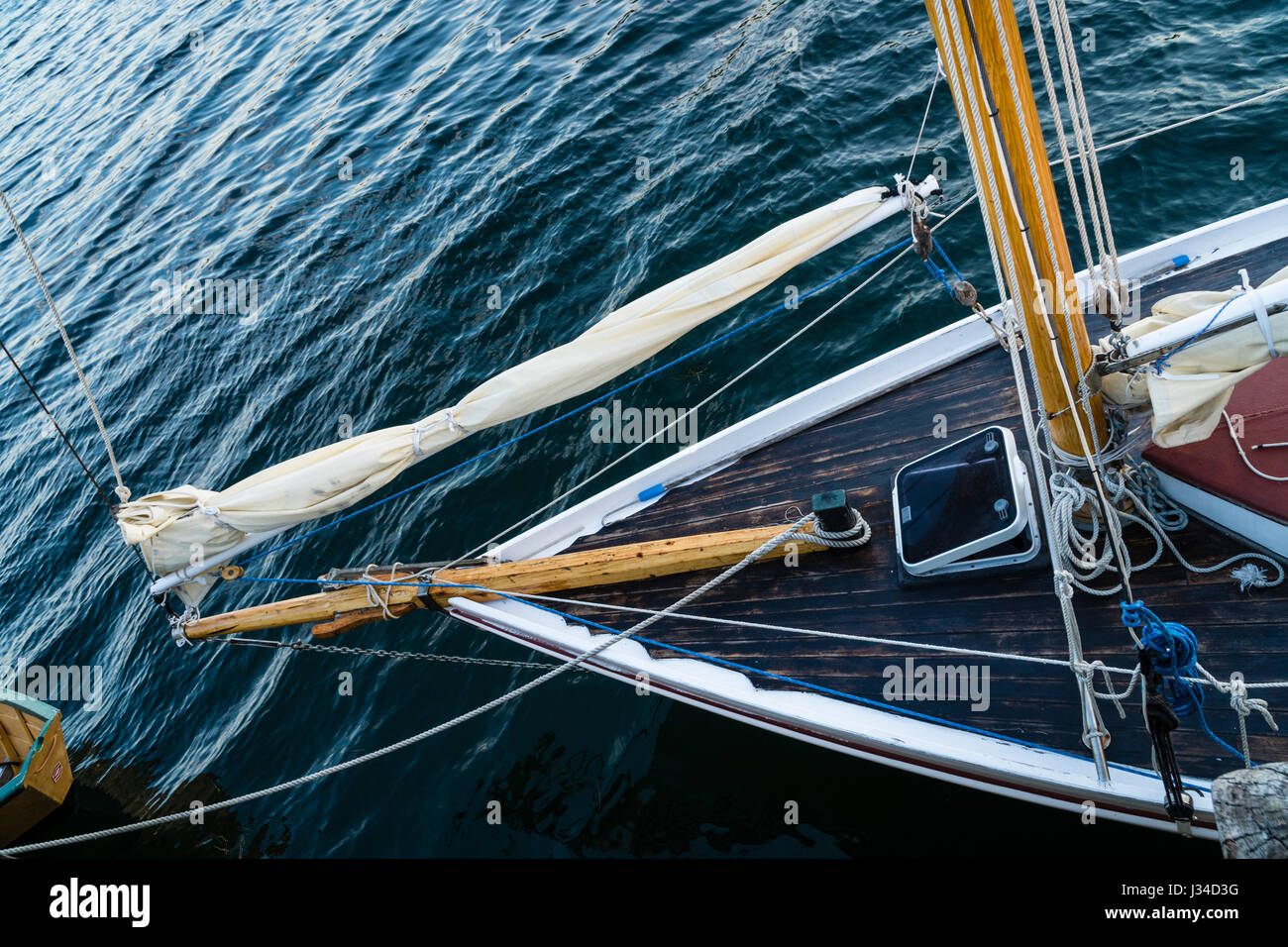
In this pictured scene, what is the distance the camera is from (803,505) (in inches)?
355

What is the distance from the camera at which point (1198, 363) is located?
20.6 ft

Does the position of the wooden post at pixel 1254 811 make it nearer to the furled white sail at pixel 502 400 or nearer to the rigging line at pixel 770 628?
the rigging line at pixel 770 628

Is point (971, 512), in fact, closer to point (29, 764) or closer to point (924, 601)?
point (924, 601)

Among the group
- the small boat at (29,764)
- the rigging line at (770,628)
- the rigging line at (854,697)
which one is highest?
the rigging line at (770,628)

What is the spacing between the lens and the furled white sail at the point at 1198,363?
19.9 ft

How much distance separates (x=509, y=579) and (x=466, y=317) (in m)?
7.62

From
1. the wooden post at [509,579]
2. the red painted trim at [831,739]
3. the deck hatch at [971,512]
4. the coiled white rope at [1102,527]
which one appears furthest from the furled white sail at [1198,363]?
the wooden post at [509,579]

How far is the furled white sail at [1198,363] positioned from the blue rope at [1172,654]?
152 cm

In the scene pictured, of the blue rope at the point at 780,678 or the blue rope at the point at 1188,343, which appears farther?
the blue rope at the point at 780,678

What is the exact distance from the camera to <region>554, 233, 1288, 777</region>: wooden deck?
671 centimetres

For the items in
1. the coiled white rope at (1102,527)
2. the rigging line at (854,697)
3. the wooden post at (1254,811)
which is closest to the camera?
the wooden post at (1254,811)

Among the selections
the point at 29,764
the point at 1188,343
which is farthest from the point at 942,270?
the point at 29,764
